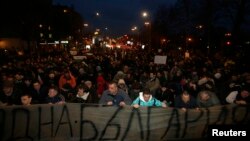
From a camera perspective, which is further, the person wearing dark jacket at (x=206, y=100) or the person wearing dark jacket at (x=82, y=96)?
the person wearing dark jacket at (x=82, y=96)

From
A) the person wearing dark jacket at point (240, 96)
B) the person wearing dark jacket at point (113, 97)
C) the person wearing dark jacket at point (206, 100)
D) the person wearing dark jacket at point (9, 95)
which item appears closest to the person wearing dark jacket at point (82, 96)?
the person wearing dark jacket at point (113, 97)

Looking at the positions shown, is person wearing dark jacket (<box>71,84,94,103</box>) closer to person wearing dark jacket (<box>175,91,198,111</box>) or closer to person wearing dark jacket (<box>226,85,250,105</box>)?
person wearing dark jacket (<box>175,91,198,111</box>)

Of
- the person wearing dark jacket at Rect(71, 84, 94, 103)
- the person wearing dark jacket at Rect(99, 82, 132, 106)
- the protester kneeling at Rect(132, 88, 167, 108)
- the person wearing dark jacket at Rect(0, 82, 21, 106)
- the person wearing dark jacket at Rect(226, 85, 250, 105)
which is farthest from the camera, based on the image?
the person wearing dark jacket at Rect(71, 84, 94, 103)

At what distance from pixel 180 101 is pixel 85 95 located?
8.59 feet

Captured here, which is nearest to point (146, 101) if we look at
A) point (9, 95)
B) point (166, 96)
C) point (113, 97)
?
point (113, 97)

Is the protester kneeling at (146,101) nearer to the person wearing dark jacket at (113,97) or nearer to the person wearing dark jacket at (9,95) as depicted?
the person wearing dark jacket at (113,97)

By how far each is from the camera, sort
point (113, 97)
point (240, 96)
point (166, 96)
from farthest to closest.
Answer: point (166, 96) → point (240, 96) → point (113, 97)

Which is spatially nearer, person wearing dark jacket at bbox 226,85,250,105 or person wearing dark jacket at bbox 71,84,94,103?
person wearing dark jacket at bbox 226,85,250,105

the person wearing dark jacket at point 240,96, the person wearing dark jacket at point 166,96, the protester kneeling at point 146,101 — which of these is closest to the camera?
the protester kneeling at point 146,101

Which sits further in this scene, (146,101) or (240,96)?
(240,96)

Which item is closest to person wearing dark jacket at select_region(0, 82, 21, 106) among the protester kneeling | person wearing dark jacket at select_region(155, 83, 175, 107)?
the protester kneeling

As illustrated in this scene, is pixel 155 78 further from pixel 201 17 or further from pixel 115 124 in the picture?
pixel 201 17

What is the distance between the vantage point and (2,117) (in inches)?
319

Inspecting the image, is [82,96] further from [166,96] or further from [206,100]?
[206,100]
